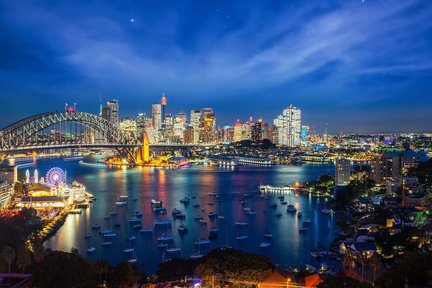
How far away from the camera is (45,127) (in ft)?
74.6

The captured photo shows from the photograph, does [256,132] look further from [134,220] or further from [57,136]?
[134,220]

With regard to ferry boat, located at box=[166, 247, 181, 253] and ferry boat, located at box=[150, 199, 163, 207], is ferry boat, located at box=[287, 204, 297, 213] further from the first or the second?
ferry boat, located at box=[166, 247, 181, 253]

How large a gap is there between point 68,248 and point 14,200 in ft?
16.2

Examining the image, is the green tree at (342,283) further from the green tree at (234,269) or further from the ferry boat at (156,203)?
the ferry boat at (156,203)

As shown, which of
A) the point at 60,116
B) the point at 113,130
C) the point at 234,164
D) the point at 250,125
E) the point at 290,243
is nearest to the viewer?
the point at 290,243

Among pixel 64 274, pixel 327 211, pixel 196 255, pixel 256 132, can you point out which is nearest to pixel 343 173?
pixel 327 211

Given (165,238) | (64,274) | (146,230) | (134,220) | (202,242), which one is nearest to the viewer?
(64,274)

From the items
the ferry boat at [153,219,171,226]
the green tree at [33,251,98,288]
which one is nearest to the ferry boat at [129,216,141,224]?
the ferry boat at [153,219,171,226]

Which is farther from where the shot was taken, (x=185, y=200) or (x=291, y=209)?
(x=185, y=200)

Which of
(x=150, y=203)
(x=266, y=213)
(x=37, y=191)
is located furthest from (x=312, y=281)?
(x=37, y=191)

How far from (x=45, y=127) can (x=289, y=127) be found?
48039 millimetres

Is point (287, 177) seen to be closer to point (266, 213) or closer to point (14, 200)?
point (266, 213)

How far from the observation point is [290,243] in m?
9.77

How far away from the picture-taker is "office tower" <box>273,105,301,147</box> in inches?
2559
